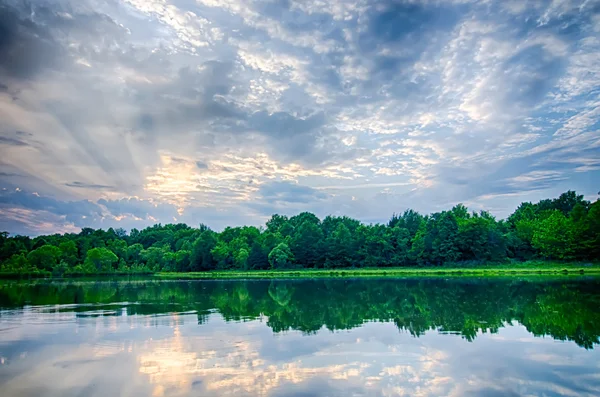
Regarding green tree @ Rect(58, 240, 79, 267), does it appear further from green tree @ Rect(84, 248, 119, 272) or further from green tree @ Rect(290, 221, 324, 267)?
green tree @ Rect(290, 221, 324, 267)

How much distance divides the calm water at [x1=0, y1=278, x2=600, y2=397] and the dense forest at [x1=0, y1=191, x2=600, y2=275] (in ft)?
182

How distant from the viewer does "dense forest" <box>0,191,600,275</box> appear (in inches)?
3046

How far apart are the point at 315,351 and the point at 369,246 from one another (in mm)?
85550

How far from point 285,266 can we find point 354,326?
82.2 m

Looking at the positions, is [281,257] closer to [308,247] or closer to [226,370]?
[308,247]

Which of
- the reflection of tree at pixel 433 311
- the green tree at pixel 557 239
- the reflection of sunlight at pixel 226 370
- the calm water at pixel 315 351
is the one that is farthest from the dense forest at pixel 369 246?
the reflection of sunlight at pixel 226 370

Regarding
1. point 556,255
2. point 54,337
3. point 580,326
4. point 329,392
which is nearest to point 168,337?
point 54,337

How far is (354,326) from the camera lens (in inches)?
829

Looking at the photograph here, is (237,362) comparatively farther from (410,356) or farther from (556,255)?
(556,255)

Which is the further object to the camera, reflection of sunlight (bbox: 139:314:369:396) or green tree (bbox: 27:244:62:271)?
green tree (bbox: 27:244:62:271)

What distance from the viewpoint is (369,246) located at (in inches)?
3920

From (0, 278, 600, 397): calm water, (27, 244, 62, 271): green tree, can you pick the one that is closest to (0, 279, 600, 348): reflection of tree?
Result: (0, 278, 600, 397): calm water

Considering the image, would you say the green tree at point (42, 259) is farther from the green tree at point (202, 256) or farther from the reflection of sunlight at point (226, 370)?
the reflection of sunlight at point (226, 370)

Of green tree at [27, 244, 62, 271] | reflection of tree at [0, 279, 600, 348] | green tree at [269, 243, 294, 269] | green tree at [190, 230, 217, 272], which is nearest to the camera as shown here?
reflection of tree at [0, 279, 600, 348]
